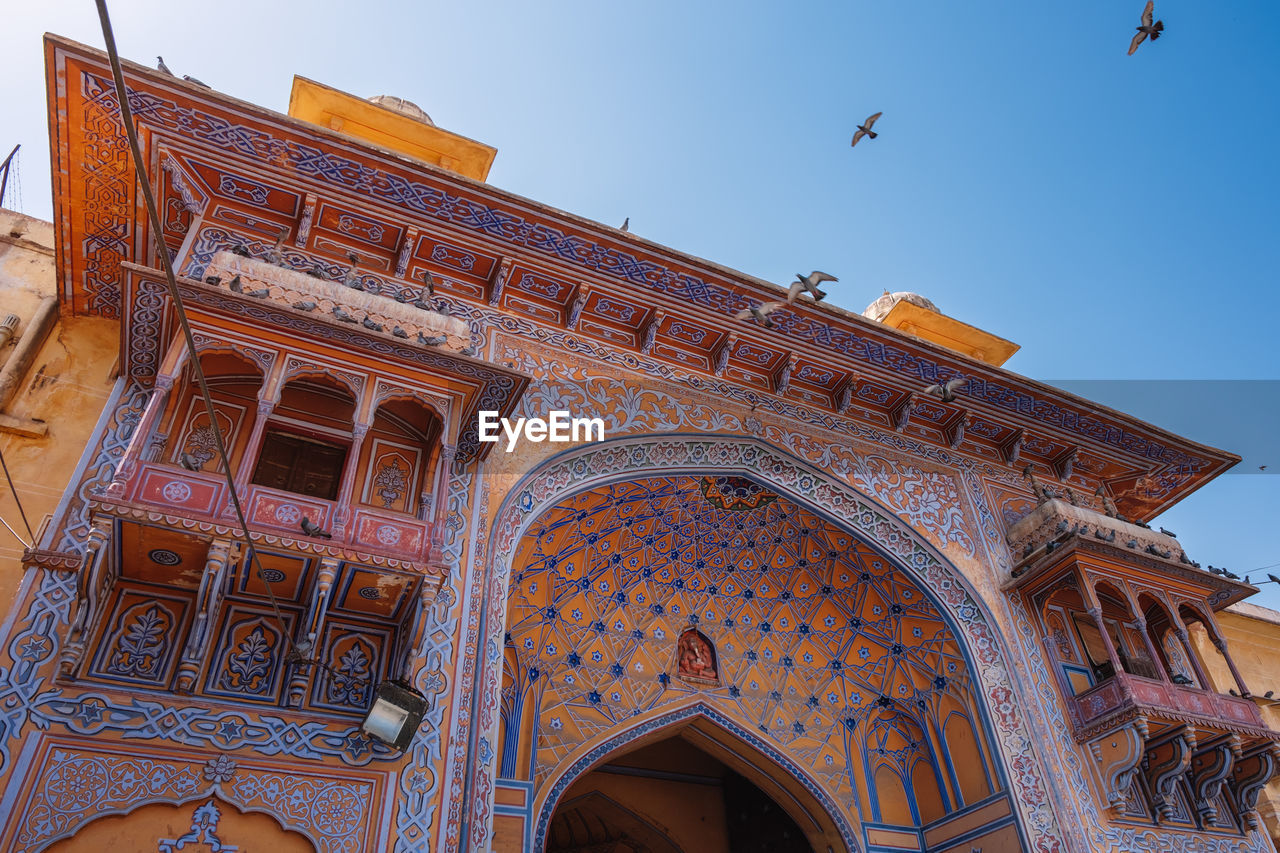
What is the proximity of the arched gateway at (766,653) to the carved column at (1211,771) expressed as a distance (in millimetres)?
1652

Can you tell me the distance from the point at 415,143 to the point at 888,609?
6982 mm

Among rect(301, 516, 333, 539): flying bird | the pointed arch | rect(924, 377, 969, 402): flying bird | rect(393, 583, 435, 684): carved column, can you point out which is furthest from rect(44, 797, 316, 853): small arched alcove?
rect(924, 377, 969, 402): flying bird

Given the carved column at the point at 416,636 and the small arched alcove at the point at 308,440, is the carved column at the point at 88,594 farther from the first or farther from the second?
the carved column at the point at 416,636

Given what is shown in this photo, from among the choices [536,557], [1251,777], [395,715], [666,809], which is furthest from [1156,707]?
[395,715]

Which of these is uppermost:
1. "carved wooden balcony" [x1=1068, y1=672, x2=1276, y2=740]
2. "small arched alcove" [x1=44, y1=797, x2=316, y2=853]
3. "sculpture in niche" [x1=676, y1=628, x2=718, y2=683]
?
"sculpture in niche" [x1=676, y1=628, x2=718, y2=683]

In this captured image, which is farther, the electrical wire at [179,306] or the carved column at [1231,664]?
the carved column at [1231,664]

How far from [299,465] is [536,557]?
2.44 metres

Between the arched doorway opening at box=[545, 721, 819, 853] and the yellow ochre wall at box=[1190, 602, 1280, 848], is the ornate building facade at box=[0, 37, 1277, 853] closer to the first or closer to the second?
the arched doorway opening at box=[545, 721, 819, 853]

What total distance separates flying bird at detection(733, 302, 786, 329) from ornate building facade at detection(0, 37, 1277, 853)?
0.11m

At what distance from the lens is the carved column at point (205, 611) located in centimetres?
514

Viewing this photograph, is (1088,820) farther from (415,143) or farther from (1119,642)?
(415,143)

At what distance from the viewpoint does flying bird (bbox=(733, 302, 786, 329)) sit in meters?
8.45

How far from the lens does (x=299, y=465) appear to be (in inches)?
257

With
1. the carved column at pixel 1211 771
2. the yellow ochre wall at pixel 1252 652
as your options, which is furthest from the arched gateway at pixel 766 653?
the yellow ochre wall at pixel 1252 652
